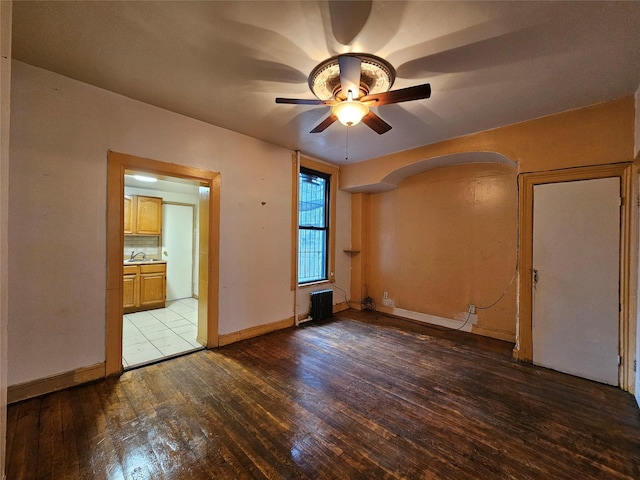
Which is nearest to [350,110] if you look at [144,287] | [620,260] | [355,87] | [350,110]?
[350,110]

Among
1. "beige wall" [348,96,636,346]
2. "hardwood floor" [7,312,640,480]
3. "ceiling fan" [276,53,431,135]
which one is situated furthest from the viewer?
"beige wall" [348,96,636,346]

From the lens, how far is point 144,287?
15.6ft

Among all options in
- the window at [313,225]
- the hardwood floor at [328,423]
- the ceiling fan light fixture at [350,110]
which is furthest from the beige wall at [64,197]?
the ceiling fan light fixture at [350,110]

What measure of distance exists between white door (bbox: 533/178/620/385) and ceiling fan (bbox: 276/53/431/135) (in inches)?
83.9

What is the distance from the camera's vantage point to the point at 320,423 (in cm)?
188

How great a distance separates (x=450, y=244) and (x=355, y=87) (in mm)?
3074

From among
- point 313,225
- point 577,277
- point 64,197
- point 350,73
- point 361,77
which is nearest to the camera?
point 350,73

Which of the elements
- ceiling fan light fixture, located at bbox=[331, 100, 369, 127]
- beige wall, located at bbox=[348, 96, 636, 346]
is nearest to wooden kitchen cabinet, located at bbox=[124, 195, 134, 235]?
beige wall, located at bbox=[348, 96, 636, 346]

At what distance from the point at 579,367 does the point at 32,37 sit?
5.37 m

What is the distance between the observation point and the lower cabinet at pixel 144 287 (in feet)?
15.1

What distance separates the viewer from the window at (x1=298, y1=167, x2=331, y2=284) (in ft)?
14.4

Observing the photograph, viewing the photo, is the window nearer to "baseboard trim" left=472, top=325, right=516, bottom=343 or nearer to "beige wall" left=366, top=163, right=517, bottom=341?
"beige wall" left=366, top=163, right=517, bottom=341

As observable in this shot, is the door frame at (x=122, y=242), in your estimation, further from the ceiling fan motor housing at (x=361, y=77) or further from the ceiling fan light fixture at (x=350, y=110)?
the ceiling fan light fixture at (x=350, y=110)

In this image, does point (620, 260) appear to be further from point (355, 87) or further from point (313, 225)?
point (313, 225)
